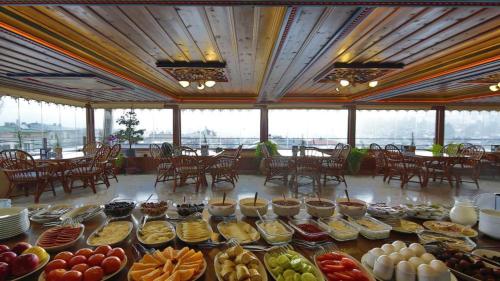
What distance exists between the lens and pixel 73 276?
0.88 m

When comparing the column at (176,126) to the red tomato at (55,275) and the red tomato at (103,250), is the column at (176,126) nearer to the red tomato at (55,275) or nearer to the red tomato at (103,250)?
the red tomato at (103,250)

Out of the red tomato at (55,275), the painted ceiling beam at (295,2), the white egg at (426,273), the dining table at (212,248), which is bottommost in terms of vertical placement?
the dining table at (212,248)

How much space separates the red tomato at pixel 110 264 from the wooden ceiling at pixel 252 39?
4.57 ft

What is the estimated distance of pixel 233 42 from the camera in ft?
9.52

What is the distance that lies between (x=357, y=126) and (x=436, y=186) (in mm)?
2924

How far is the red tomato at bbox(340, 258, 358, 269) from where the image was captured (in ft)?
3.23

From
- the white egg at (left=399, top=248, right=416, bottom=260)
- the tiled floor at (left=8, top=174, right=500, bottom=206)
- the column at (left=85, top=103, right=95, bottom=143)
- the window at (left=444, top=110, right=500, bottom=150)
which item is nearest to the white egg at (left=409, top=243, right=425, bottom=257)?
the white egg at (left=399, top=248, right=416, bottom=260)

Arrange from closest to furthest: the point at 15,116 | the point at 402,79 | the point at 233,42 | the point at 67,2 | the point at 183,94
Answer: the point at 67,2 < the point at 233,42 < the point at 402,79 < the point at 15,116 < the point at 183,94

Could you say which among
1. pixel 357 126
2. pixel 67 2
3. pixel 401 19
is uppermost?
pixel 401 19

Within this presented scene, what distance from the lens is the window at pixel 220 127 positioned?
8.13 meters

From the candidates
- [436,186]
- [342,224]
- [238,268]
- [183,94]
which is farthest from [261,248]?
[183,94]

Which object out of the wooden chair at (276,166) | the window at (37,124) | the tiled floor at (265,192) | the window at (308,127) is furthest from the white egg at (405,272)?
the window at (308,127)

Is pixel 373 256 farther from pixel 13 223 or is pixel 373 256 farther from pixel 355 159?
pixel 355 159

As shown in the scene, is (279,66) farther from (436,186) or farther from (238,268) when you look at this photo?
(436,186)
